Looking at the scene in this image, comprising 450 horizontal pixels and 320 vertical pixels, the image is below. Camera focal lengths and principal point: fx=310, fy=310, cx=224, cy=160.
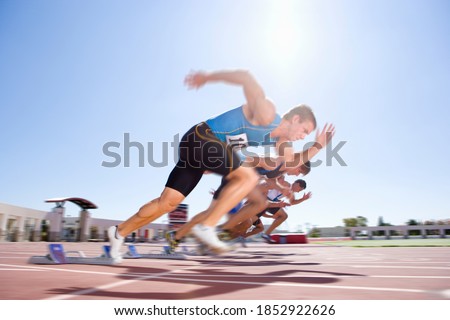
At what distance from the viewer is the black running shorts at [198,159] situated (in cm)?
315

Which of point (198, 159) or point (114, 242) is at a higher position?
point (198, 159)

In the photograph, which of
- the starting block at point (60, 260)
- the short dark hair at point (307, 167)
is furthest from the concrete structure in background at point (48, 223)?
the starting block at point (60, 260)

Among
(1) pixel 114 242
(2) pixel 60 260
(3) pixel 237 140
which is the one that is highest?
(3) pixel 237 140

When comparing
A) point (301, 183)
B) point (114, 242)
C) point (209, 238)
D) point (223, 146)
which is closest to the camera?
point (209, 238)

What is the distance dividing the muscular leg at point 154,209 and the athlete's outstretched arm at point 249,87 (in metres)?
1.24

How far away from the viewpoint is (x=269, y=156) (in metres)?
5.86

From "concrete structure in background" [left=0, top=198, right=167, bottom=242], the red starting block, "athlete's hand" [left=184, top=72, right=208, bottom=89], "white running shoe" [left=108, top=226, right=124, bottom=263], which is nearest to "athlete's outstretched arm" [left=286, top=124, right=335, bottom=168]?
"athlete's hand" [left=184, top=72, right=208, bottom=89]

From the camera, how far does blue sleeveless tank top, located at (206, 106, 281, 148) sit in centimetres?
330

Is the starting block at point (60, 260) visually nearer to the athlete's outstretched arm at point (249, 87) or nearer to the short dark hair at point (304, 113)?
the athlete's outstretched arm at point (249, 87)

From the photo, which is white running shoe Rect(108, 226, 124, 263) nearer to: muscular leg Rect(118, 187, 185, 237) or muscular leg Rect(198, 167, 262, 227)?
muscular leg Rect(118, 187, 185, 237)

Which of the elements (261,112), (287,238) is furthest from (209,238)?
(287,238)

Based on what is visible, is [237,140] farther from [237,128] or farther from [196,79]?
[196,79]

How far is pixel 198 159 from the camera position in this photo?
3324 mm

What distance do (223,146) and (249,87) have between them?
654 millimetres
